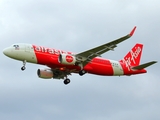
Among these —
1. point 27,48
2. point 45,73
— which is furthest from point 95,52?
point 27,48

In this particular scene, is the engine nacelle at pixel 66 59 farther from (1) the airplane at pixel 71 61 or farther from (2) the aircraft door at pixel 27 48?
(2) the aircraft door at pixel 27 48

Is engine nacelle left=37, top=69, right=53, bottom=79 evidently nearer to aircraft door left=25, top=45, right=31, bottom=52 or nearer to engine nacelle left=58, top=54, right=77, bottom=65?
engine nacelle left=58, top=54, right=77, bottom=65

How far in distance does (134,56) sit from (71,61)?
15.0m

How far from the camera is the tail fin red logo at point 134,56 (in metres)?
92.0

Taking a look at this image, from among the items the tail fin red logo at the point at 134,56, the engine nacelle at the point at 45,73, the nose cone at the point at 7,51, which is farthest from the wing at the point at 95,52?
the nose cone at the point at 7,51

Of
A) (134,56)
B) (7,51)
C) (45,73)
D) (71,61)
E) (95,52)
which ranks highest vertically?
(134,56)

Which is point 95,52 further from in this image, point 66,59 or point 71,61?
point 66,59

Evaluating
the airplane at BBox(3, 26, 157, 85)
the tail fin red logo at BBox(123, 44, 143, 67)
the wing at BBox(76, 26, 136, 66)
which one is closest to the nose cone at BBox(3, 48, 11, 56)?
the airplane at BBox(3, 26, 157, 85)

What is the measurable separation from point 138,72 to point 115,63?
3714 millimetres

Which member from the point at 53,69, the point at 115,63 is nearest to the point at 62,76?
the point at 53,69

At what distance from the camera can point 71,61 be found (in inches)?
3231

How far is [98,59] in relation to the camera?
86938mm

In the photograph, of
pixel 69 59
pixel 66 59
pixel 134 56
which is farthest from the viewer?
pixel 134 56

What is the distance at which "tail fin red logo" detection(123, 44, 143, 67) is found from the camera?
3623 inches
